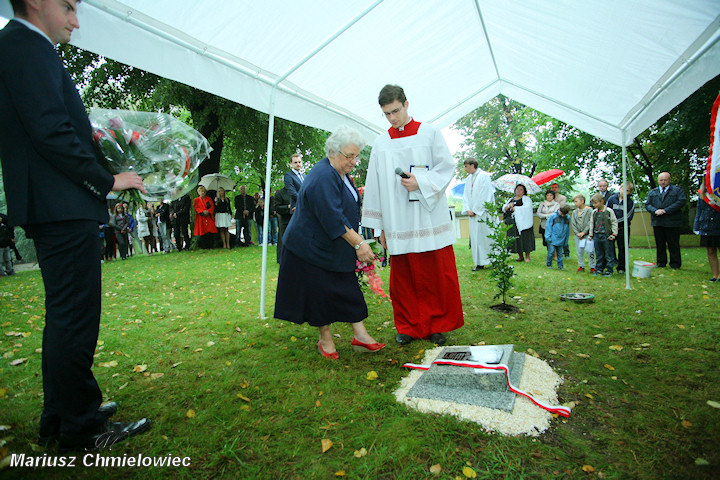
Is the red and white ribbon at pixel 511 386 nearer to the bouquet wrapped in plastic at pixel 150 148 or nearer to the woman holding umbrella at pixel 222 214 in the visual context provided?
the bouquet wrapped in plastic at pixel 150 148

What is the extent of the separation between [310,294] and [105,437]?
1653 millimetres

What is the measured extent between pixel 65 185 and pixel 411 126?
2925 millimetres

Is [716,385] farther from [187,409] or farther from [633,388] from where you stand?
[187,409]

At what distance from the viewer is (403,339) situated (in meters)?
3.82

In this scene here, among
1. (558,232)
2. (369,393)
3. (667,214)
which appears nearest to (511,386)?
(369,393)

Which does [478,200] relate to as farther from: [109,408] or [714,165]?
[109,408]

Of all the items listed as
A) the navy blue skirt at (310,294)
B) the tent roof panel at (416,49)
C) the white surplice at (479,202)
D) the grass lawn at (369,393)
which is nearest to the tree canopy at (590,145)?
the white surplice at (479,202)

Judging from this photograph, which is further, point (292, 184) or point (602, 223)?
point (602, 223)

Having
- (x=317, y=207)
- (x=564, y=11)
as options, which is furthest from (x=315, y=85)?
(x=564, y=11)

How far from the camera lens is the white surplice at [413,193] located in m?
3.69

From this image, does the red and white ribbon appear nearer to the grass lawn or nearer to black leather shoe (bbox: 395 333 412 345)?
the grass lawn

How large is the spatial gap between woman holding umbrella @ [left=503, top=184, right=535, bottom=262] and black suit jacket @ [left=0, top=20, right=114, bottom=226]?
9013 millimetres

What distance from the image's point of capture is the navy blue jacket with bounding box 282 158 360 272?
310 centimetres

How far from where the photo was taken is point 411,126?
3832 millimetres
